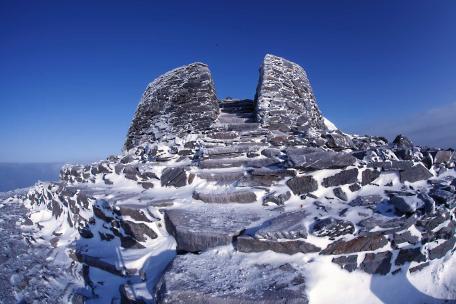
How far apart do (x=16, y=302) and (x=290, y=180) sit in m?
4.64

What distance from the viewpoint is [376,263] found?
11.4 ft

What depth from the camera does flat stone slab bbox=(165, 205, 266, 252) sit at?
3611mm

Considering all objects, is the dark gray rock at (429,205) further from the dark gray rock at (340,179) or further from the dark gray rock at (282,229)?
the dark gray rock at (282,229)

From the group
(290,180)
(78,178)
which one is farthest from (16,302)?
(290,180)

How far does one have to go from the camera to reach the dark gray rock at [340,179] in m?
4.54

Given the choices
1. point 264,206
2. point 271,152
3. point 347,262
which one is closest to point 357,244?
point 347,262

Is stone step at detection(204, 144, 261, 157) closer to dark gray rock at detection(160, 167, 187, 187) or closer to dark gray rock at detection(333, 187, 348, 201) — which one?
dark gray rock at detection(160, 167, 187, 187)

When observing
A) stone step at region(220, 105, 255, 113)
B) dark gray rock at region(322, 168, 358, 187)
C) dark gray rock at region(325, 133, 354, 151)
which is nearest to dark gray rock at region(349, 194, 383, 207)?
dark gray rock at region(322, 168, 358, 187)

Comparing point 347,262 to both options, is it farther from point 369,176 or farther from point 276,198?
point 369,176

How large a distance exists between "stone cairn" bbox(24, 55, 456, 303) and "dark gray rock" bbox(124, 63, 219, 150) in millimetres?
1444

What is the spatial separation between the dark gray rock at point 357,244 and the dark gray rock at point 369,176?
1218 millimetres

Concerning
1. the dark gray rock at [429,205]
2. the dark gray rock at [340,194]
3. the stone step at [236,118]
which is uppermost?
the stone step at [236,118]

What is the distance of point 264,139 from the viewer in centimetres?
677

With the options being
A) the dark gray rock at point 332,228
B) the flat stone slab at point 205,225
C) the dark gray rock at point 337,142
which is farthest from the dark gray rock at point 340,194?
the dark gray rock at point 337,142
